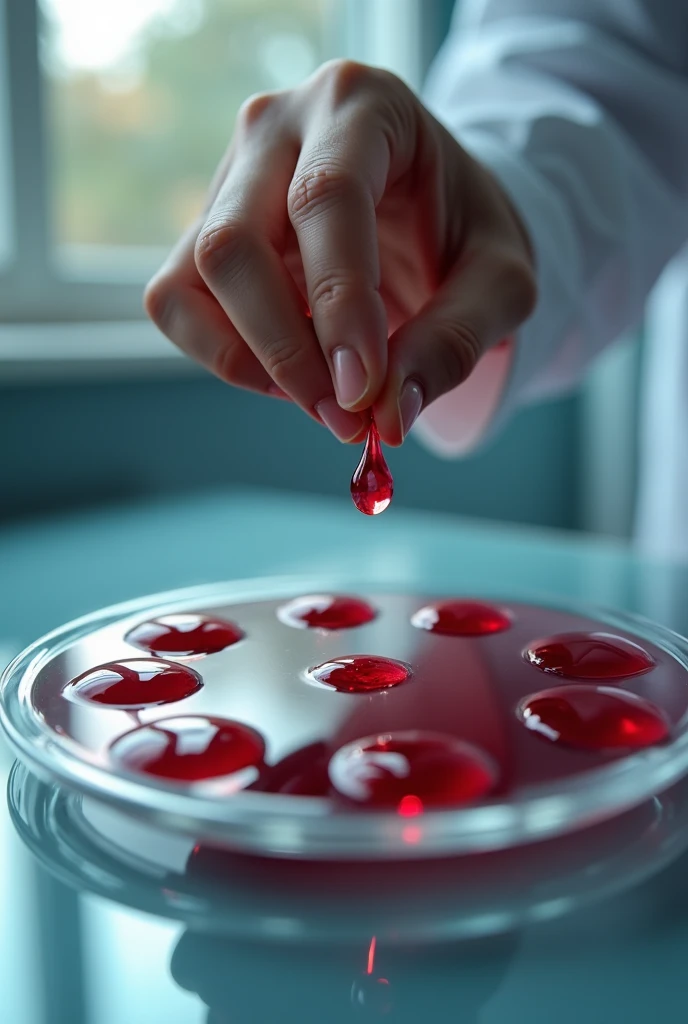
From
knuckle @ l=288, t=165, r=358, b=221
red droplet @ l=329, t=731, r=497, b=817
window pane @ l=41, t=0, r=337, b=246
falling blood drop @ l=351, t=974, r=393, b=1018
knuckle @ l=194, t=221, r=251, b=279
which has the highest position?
window pane @ l=41, t=0, r=337, b=246

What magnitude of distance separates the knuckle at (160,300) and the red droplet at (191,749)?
12.1 inches

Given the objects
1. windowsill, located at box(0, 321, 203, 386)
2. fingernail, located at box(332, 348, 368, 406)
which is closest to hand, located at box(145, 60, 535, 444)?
fingernail, located at box(332, 348, 368, 406)

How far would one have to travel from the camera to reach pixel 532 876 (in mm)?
340

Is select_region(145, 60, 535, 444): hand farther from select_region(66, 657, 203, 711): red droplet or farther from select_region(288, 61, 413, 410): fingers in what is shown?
select_region(66, 657, 203, 711): red droplet

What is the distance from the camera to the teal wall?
1.20 metres

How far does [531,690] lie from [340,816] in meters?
0.17

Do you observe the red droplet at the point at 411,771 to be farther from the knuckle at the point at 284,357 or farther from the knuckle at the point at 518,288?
the knuckle at the point at 518,288

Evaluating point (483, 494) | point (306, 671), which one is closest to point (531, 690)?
point (306, 671)

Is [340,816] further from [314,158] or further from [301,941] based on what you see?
[314,158]

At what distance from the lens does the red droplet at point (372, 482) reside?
0.51 m

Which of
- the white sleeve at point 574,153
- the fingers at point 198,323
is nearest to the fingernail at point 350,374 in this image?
the fingers at point 198,323

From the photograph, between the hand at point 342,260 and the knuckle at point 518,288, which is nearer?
the hand at point 342,260

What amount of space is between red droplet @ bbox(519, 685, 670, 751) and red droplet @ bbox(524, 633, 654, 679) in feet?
0.13

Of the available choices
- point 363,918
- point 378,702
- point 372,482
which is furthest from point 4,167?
point 363,918
